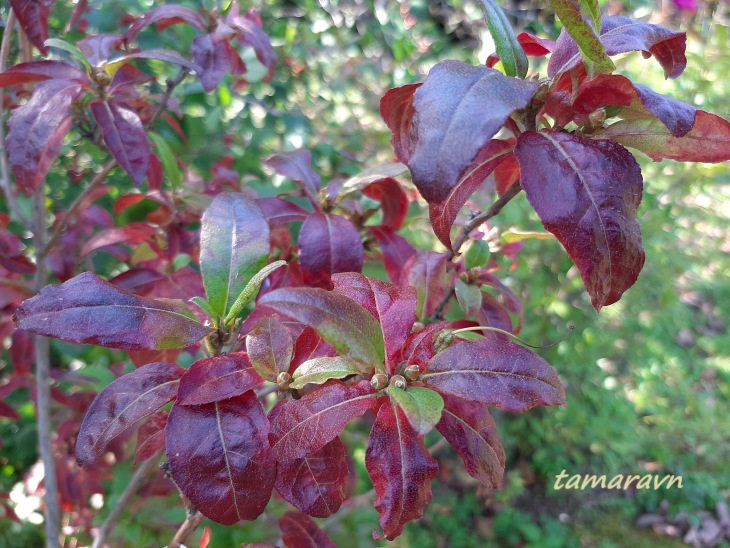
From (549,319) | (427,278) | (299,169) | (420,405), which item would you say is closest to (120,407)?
(420,405)

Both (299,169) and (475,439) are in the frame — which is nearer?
(475,439)

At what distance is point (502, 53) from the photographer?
1.73 ft

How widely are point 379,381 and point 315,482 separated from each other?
134 mm

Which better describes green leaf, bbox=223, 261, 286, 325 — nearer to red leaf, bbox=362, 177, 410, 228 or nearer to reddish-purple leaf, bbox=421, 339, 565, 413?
reddish-purple leaf, bbox=421, 339, 565, 413

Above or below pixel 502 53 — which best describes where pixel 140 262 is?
below

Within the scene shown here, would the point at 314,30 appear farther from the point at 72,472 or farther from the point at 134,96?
the point at 72,472

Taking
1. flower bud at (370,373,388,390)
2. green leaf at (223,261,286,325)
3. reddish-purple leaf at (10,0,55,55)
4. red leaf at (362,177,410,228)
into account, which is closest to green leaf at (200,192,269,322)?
green leaf at (223,261,286,325)

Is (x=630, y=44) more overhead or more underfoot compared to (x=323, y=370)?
more overhead

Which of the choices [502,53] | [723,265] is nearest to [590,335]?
[723,265]

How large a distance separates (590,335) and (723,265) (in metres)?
1.08

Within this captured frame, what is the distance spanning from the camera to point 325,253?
0.72m

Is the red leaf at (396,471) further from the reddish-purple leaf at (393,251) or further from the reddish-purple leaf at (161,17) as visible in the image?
the reddish-purple leaf at (161,17)

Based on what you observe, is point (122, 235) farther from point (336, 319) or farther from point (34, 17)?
point (336, 319)

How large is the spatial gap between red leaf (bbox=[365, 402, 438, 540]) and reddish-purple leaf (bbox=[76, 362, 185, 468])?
0.21m
